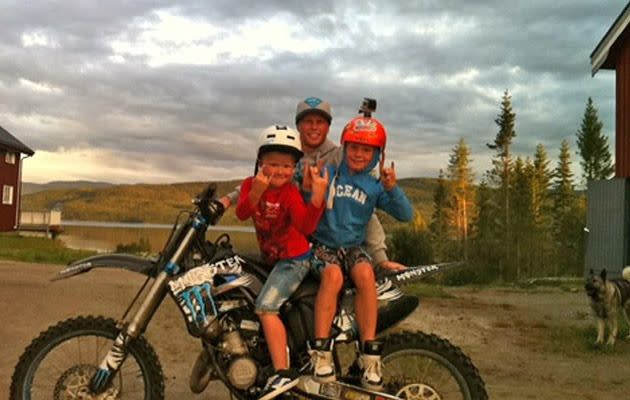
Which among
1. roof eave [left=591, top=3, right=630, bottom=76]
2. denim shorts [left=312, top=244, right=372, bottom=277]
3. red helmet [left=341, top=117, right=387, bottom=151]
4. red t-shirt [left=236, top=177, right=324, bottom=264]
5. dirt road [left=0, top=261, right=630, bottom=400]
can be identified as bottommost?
dirt road [left=0, top=261, right=630, bottom=400]

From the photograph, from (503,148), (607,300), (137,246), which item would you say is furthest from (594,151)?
(607,300)

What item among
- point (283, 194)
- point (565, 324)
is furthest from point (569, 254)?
point (283, 194)

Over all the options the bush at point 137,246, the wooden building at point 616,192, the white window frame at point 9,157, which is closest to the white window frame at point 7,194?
the white window frame at point 9,157

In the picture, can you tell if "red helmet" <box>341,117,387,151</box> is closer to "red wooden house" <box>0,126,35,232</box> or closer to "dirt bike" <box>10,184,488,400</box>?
"dirt bike" <box>10,184,488,400</box>

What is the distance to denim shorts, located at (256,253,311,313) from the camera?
421 cm

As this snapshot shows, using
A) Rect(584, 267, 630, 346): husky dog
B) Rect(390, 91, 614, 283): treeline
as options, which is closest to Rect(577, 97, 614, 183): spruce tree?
Rect(390, 91, 614, 283): treeline

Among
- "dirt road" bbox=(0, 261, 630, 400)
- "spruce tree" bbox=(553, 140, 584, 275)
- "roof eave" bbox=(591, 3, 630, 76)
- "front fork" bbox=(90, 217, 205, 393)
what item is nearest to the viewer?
"front fork" bbox=(90, 217, 205, 393)

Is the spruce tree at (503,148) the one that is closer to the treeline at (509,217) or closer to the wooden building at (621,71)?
the treeline at (509,217)

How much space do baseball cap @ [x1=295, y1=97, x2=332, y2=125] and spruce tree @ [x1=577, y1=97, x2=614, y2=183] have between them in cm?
5942

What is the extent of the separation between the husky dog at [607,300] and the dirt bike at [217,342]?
6.31 metres

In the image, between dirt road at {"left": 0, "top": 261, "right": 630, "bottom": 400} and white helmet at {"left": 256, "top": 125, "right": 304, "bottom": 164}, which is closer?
white helmet at {"left": 256, "top": 125, "right": 304, "bottom": 164}

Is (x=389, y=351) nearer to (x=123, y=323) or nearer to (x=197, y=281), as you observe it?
(x=197, y=281)

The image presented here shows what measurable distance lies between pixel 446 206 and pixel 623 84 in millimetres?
61183

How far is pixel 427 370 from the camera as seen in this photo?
4.41m
